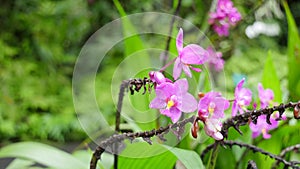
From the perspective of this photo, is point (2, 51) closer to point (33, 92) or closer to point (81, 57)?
point (33, 92)

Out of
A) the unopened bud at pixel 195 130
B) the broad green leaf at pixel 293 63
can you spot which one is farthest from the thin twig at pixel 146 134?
the broad green leaf at pixel 293 63

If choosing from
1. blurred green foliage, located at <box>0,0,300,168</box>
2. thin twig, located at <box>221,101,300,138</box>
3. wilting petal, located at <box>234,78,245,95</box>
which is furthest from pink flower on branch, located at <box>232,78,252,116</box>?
blurred green foliage, located at <box>0,0,300,168</box>

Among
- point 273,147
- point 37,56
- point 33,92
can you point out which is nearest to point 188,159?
point 273,147

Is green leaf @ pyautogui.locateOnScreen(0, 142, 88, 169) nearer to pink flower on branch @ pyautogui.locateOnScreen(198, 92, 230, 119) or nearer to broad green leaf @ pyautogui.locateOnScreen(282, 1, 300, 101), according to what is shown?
pink flower on branch @ pyautogui.locateOnScreen(198, 92, 230, 119)

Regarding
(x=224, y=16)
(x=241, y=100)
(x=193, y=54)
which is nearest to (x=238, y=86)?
(x=241, y=100)

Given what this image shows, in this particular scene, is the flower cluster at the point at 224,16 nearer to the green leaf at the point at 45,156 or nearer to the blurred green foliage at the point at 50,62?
the green leaf at the point at 45,156

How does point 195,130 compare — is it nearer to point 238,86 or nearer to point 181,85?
point 181,85
